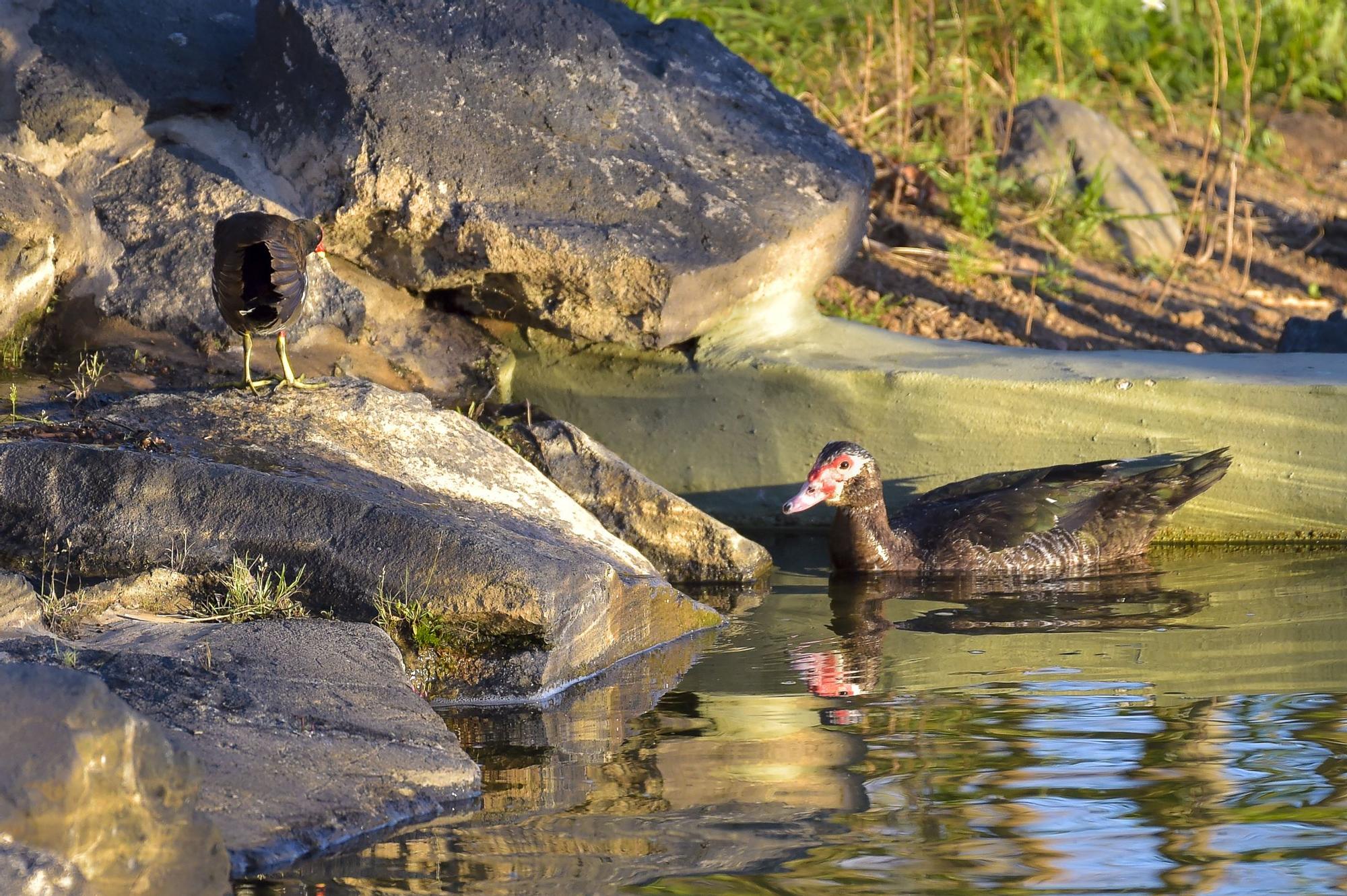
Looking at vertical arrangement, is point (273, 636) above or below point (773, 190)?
below

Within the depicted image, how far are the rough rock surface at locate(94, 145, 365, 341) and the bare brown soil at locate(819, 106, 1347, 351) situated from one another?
3425 millimetres

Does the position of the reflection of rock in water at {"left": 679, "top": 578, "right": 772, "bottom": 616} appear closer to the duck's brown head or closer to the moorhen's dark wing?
the duck's brown head

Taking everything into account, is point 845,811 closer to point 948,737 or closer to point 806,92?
point 948,737

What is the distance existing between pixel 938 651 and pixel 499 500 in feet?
5.89

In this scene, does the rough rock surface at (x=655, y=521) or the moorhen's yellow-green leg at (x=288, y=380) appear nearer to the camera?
the moorhen's yellow-green leg at (x=288, y=380)

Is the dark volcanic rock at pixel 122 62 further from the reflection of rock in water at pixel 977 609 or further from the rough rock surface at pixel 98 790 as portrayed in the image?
Answer: the rough rock surface at pixel 98 790

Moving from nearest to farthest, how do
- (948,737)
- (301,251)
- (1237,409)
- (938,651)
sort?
1. (948,737)
2. (938,651)
3. (301,251)
4. (1237,409)

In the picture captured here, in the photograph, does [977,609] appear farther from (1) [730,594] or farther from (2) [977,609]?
(1) [730,594]

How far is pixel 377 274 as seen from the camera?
8242 mm

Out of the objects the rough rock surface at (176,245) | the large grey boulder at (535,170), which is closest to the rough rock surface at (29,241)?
the rough rock surface at (176,245)

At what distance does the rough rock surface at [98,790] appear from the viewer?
325 centimetres

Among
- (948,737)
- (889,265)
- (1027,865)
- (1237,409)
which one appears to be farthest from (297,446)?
(889,265)

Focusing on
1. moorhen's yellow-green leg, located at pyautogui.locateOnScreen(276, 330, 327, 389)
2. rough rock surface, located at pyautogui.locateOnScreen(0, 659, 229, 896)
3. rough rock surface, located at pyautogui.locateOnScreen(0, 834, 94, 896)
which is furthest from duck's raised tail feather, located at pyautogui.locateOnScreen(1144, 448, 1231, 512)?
rough rock surface, located at pyautogui.locateOnScreen(0, 834, 94, 896)

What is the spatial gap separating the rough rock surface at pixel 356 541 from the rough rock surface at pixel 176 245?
1.72 metres
